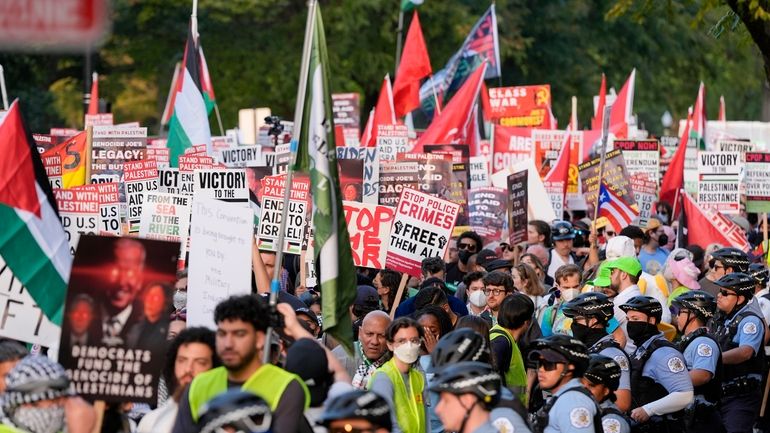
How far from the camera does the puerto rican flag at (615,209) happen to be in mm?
19047

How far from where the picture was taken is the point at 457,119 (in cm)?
2345

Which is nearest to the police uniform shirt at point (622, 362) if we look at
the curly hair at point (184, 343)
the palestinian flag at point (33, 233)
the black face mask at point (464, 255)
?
the curly hair at point (184, 343)

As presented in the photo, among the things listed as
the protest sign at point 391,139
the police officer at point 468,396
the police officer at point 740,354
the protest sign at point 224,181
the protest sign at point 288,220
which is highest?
the protest sign at point 391,139

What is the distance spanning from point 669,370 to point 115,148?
8790 mm

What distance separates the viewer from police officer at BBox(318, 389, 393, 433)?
19.1 feet

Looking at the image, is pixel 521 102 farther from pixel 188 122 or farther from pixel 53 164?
pixel 53 164

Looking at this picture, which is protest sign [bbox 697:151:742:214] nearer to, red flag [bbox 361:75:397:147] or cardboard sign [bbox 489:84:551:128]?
red flag [bbox 361:75:397:147]

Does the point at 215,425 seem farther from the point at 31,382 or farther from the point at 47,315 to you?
the point at 47,315

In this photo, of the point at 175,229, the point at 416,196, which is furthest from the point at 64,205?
the point at 416,196

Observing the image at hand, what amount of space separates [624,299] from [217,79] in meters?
30.5

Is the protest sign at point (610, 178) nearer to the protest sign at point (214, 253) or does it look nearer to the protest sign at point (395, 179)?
the protest sign at point (395, 179)

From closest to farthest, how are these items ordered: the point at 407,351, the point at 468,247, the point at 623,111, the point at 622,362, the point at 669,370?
the point at 407,351
the point at 622,362
the point at 669,370
the point at 468,247
the point at 623,111

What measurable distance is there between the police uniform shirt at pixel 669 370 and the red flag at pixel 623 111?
18459 mm

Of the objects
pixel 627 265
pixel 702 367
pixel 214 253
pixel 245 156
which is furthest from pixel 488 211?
pixel 214 253
